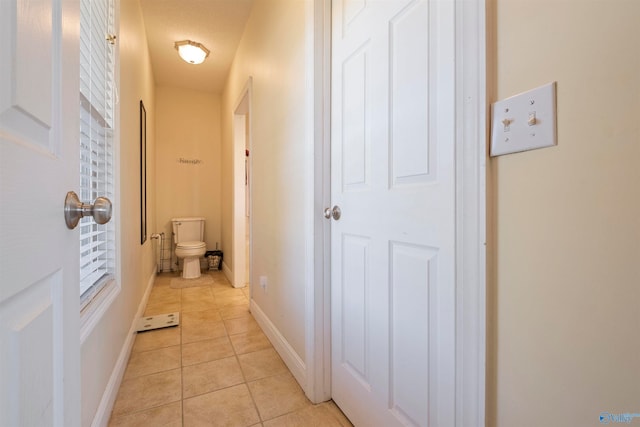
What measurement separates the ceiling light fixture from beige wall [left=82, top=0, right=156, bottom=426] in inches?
15.4

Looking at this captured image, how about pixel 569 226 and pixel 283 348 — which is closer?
pixel 569 226

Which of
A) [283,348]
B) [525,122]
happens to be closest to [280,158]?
[283,348]

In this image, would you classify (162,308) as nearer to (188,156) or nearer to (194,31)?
(188,156)

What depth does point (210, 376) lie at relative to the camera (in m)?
1.58

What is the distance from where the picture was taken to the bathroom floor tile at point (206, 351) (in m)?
1.76

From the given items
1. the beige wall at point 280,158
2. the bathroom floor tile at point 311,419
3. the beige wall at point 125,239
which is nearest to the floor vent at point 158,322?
the beige wall at point 125,239

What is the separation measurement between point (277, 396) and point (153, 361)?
88 cm

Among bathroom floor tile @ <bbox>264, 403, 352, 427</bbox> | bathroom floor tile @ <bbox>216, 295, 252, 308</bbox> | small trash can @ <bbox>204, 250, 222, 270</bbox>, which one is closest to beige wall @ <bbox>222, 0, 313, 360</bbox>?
bathroom floor tile @ <bbox>264, 403, 352, 427</bbox>

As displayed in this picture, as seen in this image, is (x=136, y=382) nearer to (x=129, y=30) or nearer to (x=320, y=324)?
(x=320, y=324)

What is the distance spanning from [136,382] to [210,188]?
3.11 meters

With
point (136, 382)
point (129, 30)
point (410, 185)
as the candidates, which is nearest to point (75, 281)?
point (410, 185)

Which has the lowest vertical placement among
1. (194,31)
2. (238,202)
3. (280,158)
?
(238,202)

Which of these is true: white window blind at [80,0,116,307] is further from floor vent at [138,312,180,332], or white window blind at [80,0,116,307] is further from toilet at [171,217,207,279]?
toilet at [171,217,207,279]

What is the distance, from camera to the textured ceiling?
2.42 meters
